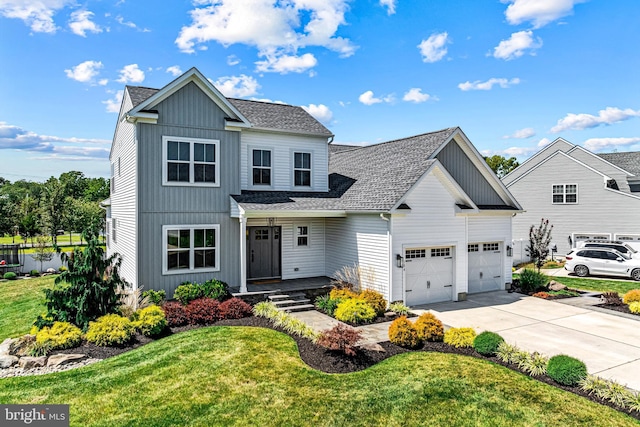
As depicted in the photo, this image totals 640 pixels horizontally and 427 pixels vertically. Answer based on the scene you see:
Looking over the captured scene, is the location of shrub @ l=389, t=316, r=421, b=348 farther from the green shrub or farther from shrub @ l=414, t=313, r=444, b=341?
the green shrub

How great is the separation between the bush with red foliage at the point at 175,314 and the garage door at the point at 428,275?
7.79 metres

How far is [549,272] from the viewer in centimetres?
2328

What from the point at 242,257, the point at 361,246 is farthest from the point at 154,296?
the point at 361,246

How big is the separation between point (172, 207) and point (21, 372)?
258 inches

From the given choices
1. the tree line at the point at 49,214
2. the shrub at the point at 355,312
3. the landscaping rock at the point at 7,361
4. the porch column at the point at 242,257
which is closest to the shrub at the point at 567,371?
the shrub at the point at 355,312

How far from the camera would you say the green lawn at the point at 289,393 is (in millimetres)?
6402

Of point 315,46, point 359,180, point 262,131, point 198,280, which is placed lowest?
point 198,280

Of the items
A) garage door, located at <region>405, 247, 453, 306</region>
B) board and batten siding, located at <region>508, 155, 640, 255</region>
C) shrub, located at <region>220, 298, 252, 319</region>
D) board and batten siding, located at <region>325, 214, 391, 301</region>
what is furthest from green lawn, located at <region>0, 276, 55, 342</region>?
board and batten siding, located at <region>508, 155, 640, 255</region>

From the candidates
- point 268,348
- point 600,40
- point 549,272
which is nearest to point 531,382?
point 268,348

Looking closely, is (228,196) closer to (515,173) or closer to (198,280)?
(198,280)

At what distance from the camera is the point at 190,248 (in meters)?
13.9

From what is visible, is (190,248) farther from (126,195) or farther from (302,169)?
(302,169)

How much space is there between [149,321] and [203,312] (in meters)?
1.62

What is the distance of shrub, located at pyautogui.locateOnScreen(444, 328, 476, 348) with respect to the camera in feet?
31.5
